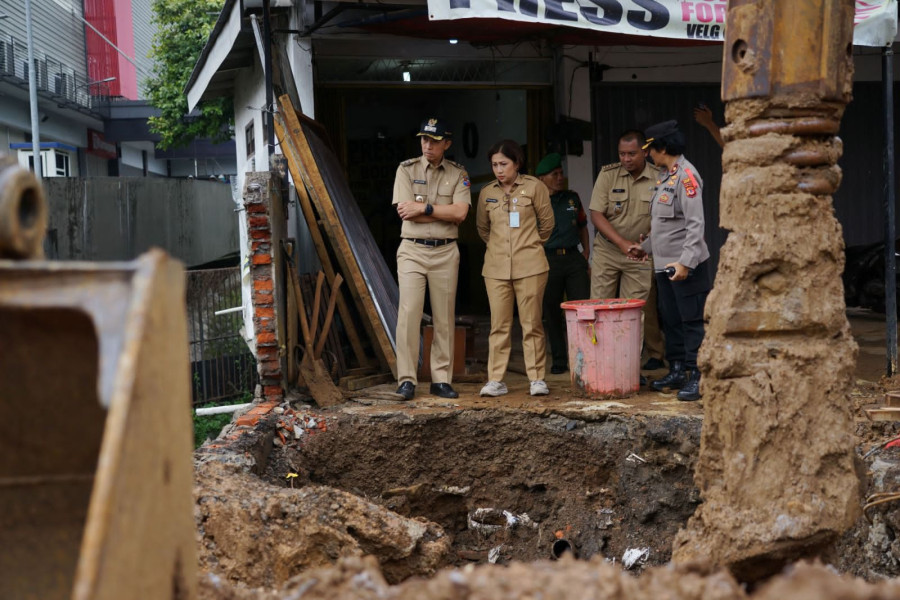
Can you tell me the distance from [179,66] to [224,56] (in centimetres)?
1237

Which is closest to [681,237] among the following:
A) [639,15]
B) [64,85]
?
[639,15]

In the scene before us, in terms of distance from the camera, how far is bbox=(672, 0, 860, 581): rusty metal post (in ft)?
11.6

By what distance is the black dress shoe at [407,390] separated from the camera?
20.8 feet

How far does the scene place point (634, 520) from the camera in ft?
17.6

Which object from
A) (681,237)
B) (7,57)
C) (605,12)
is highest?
(7,57)

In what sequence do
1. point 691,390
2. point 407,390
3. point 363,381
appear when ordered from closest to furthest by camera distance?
point 691,390 → point 407,390 → point 363,381

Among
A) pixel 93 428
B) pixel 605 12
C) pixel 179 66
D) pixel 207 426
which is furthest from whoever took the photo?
pixel 179 66

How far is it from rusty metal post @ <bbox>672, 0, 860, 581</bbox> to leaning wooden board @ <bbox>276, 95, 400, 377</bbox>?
11.6ft

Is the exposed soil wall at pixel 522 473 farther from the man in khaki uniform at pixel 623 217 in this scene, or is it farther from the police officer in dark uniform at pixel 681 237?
the man in khaki uniform at pixel 623 217

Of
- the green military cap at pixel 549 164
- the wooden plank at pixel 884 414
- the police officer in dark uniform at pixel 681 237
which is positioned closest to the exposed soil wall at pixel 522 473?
the police officer in dark uniform at pixel 681 237

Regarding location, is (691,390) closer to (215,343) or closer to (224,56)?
(215,343)

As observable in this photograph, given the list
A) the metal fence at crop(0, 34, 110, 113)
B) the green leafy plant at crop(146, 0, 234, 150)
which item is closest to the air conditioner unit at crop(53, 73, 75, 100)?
the metal fence at crop(0, 34, 110, 113)

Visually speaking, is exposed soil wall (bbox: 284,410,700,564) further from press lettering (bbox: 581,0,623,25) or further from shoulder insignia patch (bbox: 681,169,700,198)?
press lettering (bbox: 581,0,623,25)

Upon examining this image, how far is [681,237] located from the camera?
6.22 metres
